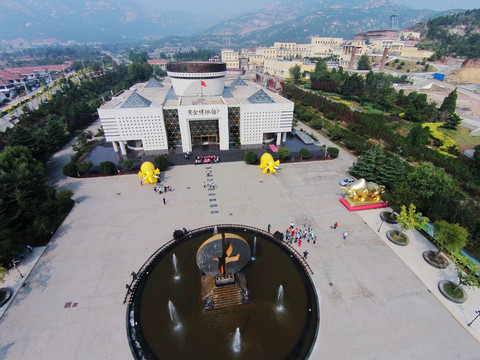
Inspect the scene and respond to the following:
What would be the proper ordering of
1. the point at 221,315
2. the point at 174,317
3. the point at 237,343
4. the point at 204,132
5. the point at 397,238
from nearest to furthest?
the point at 237,343, the point at 174,317, the point at 221,315, the point at 397,238, the point at 204,132

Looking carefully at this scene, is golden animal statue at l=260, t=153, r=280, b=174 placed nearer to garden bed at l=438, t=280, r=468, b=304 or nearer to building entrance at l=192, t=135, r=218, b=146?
building entrance at l=192, t=135, r=218, b=146

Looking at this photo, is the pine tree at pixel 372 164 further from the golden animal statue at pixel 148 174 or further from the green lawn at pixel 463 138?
the golden animal statue at pixel 148 174

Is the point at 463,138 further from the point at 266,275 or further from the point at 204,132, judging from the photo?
the point at 266,275

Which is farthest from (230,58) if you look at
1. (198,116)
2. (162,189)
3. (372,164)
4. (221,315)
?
(221,315)

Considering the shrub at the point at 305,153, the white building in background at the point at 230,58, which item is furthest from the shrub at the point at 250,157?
the white building in background at the point at 230,58

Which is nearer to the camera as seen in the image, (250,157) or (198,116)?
(250,157)

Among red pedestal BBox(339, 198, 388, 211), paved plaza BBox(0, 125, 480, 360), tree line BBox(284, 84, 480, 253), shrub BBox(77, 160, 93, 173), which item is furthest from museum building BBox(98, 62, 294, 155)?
red pedestal BBox(339, 198, 388, 211)

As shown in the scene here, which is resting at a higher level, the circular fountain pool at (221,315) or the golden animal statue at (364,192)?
the golden animal statue at (364,192)
